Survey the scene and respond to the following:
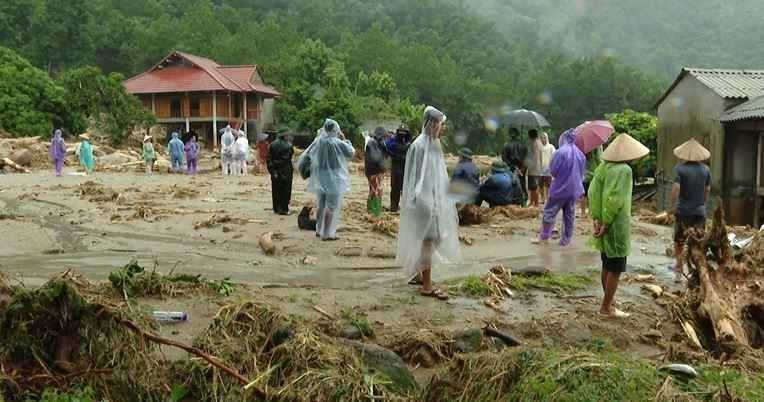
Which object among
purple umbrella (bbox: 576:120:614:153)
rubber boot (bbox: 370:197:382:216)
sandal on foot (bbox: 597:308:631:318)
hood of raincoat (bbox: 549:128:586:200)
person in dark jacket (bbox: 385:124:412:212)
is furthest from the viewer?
person in dark jacket (bbox: 385:124:412:212)

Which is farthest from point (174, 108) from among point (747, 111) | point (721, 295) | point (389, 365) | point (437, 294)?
Answer: point (389, 365)

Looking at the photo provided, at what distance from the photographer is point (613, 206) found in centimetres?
632

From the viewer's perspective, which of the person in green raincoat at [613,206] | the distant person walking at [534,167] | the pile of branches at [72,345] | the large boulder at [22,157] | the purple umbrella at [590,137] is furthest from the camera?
the large boulder at [22,157]

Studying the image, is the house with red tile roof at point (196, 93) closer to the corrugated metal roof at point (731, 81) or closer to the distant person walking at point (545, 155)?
the corrugated metal roof at point (731, 81)

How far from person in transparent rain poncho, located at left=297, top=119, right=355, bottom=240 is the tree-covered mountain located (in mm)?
74018

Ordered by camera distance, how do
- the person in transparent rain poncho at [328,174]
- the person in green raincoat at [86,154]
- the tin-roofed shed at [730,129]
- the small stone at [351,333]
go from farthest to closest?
the person in green raincoat at [86,154], the tin-roofed shed at [730,129], the person in transparent rain poncho at [328,174], the small stone at [351,333]

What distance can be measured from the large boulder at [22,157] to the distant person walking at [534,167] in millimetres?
20028

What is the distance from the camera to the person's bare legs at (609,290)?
6549mm

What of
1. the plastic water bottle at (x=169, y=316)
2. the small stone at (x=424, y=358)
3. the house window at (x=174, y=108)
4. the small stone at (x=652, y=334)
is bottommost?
the small stone at (x=652, y=334)

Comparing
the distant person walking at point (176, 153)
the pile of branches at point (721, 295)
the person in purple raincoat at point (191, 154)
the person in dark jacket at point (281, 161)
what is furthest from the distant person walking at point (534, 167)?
the distant person walking at point (176, 153)

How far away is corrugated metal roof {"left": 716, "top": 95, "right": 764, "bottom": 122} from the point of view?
58.4 feet

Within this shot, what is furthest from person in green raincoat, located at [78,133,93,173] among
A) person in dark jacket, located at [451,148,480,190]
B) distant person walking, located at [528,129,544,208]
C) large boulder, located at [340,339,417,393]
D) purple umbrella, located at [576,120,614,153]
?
large boulder, located at [340,339,417,393]

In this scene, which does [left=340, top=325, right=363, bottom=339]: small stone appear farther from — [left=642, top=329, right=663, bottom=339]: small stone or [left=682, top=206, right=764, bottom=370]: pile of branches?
[left=682, top=206, right=764, bottom=370]: pile of branches

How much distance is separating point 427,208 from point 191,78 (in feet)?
129
